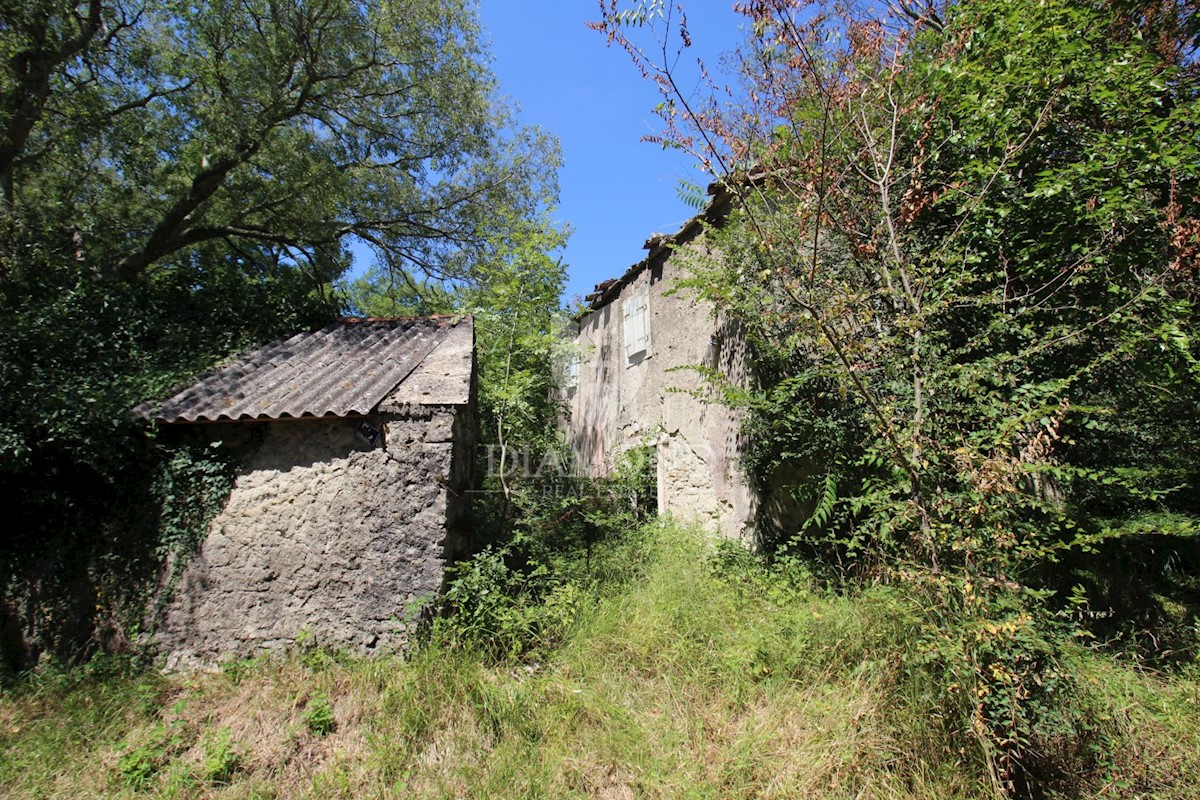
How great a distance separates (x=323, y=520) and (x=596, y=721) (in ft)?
9.50

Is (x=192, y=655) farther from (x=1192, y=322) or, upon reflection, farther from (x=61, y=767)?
(x=1192, y=322)

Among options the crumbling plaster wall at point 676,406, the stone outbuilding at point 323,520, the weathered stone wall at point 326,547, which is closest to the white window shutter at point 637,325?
the crumbling plaster wall at point 676,406

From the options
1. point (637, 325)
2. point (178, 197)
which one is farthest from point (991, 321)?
point (178, 197)

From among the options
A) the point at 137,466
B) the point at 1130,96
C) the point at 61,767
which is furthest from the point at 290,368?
the point at 1130,96

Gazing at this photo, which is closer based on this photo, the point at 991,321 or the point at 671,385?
the point at 991,321

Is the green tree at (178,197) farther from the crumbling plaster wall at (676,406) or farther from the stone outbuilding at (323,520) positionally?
the crumbling plaster wall at (676,406)

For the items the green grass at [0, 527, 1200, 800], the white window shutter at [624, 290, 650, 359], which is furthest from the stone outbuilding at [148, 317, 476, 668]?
the white window shutter at [624, 290, 650, 359]

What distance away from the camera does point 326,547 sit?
514 centimetres

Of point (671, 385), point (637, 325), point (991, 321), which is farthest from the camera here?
point (637, 325)

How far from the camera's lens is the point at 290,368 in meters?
6.35

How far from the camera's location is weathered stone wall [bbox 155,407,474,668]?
5023mm

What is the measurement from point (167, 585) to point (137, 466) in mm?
1137

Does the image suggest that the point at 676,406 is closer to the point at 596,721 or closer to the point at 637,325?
the point at 637,325

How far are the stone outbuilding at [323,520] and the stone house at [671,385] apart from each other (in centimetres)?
286
